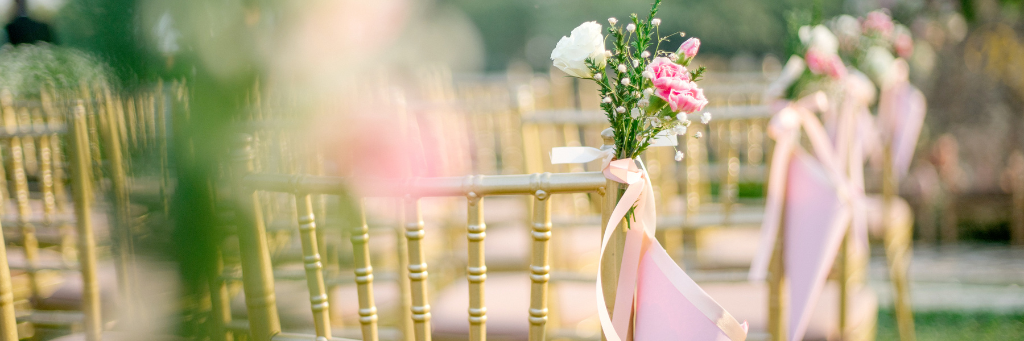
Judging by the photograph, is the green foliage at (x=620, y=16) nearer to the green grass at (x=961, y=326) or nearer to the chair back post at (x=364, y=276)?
the green grass at (x=961, y=326)

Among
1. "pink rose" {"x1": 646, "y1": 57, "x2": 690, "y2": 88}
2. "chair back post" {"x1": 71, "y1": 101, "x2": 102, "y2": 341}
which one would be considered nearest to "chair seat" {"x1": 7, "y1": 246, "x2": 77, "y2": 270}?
"chair back post" {"x1": 71, "y1": 101, "x2": 102, "y2": 341}

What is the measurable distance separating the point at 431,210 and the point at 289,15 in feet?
4.90

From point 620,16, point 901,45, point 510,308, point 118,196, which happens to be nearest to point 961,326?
point 901,45

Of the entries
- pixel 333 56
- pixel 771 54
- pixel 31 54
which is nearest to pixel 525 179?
pixel 333 56

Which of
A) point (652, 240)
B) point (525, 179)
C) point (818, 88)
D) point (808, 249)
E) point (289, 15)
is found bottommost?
point (808, 249)

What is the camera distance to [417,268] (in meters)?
0.78

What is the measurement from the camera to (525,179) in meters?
0.74

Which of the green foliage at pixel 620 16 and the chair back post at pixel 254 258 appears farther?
the green foliage at pixel 620 16

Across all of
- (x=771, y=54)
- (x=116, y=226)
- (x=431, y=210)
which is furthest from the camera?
(x=771, y=54)

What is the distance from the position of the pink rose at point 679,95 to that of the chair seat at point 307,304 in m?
0.71

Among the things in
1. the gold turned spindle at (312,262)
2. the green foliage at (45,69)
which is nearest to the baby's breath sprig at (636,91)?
the gold turned spindle at (312,262)

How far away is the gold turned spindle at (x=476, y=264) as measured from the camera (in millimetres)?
756

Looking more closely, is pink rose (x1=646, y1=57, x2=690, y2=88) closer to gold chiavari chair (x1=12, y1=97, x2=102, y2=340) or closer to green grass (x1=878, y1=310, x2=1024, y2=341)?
gold chiavari chair (x1=12, y1=97, x2=102, y2=340)

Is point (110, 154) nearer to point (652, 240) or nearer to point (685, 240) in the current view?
point (652, 240)
